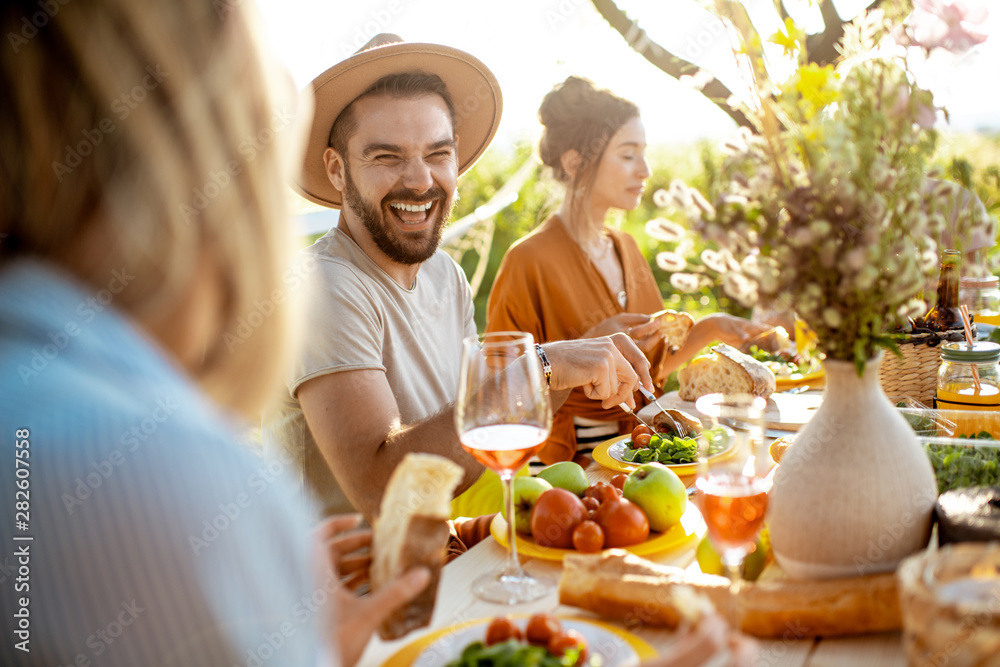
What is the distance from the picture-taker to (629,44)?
394 cm

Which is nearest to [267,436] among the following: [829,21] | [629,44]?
[629,44]

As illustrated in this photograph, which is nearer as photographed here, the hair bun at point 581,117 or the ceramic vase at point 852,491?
the ceramic vase at point 852,491

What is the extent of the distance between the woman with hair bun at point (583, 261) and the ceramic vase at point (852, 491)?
6.82 feet

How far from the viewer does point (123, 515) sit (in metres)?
0.71

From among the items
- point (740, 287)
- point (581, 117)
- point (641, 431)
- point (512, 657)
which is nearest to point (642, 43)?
point (581, 117)

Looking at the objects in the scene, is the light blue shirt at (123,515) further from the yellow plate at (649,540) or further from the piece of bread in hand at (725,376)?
the piece of bread in hand at (725,376)

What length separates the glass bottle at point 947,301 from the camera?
2.39 m

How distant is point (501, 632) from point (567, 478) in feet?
2.20

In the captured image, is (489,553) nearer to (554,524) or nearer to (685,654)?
(554,524)

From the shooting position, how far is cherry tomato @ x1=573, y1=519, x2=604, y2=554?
→ 4.79 ft

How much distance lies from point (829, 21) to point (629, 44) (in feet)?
3.15

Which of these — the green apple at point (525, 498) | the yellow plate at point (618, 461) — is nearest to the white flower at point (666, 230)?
the green apple at point (525, 498)

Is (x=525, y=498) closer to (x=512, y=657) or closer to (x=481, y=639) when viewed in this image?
(x=481, y=639)

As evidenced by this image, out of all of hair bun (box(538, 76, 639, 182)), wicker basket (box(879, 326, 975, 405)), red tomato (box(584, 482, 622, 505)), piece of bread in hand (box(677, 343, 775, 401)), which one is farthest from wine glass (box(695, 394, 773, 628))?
hair bun (box(538, 76, 639, 182))
